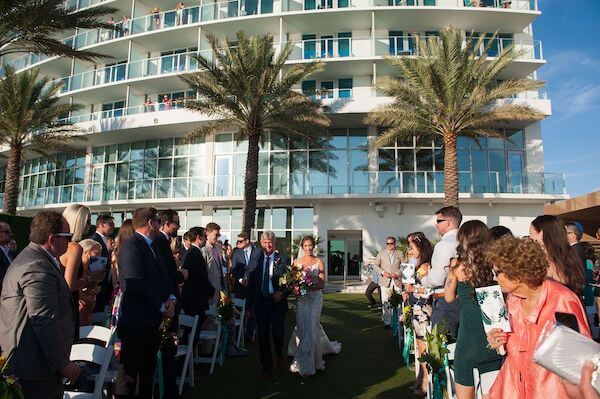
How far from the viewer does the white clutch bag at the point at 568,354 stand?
113 centimetres

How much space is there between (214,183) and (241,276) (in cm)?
1478

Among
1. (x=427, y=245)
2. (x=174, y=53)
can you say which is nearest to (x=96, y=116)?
(x=174, y=53)

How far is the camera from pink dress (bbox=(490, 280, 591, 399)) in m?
2.18

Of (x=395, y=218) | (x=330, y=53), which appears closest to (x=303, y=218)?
(x=395, y=218)

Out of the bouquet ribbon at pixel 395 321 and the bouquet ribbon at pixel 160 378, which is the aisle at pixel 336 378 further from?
the bouquet ribbon at pixel 160 378

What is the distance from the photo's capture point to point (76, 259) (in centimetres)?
415

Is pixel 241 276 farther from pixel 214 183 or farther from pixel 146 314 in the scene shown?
pixel 214 183

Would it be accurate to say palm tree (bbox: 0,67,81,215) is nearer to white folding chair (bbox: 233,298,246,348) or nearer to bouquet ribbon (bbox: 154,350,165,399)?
white folding chair (bbox: 233,298,246,348)

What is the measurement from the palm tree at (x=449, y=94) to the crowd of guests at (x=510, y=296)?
45.6 ft

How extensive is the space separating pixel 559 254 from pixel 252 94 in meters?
15.6

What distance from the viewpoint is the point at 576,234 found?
600 centimetres

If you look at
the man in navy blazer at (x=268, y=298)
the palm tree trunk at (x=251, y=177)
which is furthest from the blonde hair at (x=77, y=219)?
the palm tree trunk at (x=251, y=177)

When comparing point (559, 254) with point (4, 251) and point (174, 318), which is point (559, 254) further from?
point (4, 251)

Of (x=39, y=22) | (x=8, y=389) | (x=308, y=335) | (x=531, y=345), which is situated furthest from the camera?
(x=39, y=22)
